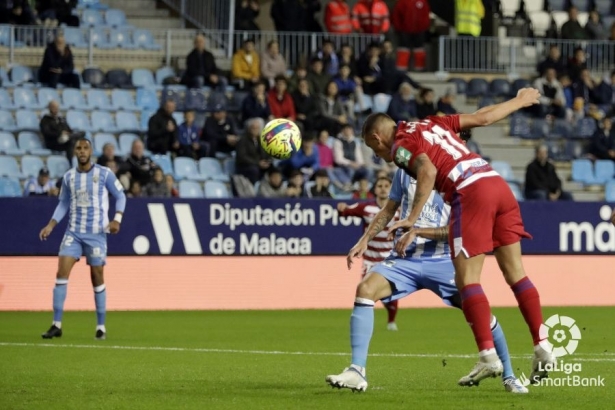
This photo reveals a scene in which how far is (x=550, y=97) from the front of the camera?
2692cm

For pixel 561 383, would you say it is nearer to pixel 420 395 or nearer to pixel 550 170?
pixel 420 395

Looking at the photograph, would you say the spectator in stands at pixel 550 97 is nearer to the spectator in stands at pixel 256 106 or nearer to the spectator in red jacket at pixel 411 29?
the spectator in red jacket at pixel 411 29

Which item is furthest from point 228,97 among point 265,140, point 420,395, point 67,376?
point 420,395

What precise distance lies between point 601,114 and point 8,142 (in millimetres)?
12110

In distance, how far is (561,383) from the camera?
395 inches

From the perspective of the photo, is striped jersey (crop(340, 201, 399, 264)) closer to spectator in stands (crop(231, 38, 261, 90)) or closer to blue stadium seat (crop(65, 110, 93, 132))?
blue stadium seat (crop(65, 110, 93, 132))

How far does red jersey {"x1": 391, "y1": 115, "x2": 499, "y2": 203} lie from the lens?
29.0 ft

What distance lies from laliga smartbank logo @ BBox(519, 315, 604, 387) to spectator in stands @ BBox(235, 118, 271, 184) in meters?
7.27

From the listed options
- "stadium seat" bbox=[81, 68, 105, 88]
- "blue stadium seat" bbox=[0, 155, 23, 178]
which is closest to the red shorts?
"blue stadium seat" bbox=[0, 155, 23, 178]

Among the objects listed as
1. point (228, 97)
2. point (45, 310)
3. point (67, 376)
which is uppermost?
point (228, 97)

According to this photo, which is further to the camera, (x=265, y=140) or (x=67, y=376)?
(x=265, y=140)

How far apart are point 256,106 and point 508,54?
7818 mm

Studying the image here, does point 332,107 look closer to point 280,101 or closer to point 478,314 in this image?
point 280,101

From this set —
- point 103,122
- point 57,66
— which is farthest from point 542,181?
point 57,66
